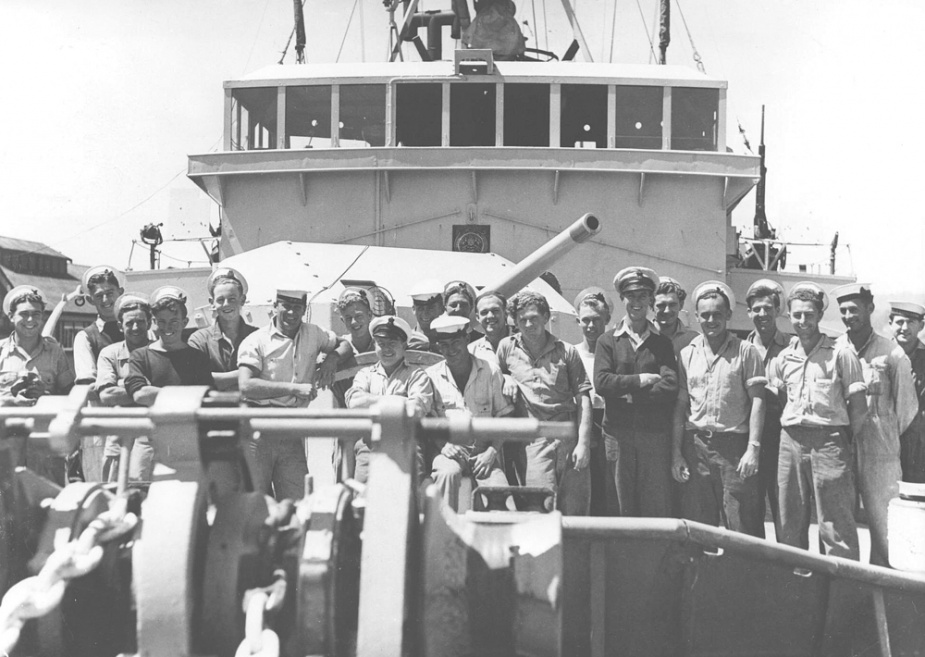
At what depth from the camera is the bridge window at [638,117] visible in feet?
34.7

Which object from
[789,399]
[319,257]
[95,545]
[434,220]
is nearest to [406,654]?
[95,545]

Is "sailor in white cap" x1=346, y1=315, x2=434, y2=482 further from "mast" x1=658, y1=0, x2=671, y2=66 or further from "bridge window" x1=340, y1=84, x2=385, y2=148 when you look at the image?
"mast" x1=658, y1=0, x2=671, y2=66

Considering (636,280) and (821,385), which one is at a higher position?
(636,280)

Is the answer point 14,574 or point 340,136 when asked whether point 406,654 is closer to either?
point 14,574

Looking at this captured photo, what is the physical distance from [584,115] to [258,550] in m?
9.45

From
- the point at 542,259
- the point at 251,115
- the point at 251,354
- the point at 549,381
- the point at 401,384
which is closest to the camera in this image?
the point at 401,384

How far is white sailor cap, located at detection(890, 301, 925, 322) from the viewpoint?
15.4 ft

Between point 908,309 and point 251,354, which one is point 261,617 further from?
point 908,309

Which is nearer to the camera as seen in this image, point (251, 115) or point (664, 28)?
point (251, 115)

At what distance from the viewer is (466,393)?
409cm

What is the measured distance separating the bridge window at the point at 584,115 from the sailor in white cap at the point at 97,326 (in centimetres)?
652

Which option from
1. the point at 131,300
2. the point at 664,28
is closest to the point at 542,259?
the point at 131,300

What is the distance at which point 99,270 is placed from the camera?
5508 mm

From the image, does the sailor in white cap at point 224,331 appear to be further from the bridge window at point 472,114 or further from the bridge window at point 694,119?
the bridge window at point 694,119
